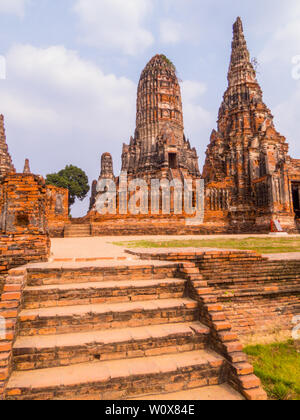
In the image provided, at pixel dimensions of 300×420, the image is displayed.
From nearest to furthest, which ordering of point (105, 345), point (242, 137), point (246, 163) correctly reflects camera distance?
point (105, 345)
point (246, 163)
point (242, 137)

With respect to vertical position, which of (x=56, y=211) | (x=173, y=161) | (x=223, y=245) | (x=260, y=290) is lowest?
(x=260, y=290)

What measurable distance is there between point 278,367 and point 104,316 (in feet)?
7.09

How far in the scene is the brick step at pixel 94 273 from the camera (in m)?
3.51

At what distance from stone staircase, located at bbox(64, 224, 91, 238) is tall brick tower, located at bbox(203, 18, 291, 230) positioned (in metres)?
10.1

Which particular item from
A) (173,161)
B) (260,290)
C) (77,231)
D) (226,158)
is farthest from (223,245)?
(173,161)

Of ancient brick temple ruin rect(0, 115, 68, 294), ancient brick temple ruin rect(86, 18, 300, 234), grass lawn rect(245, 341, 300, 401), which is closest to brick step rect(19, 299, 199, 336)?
grass lawn rect(245, 341, 300, 401)

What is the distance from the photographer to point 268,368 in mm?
3152

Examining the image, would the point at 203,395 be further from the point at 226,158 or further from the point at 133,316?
the point at 226,158

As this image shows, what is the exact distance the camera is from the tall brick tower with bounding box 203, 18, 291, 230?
1866cm

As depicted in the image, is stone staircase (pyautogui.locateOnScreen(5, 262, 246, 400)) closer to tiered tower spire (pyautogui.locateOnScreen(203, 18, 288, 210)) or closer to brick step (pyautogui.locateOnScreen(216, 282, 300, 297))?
brick step (pyautogui.locateOnScreen(216, 282, 300, 297))

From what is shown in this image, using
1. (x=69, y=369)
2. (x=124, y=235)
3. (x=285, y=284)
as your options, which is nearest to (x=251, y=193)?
(x=124, y=235)

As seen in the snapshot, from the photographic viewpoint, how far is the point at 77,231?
45.1ft

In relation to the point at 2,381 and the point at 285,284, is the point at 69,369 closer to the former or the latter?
the point at 2,381

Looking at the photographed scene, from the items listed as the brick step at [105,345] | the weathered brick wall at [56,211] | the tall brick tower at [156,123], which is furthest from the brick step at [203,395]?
the tall brick tower at [156,123]
